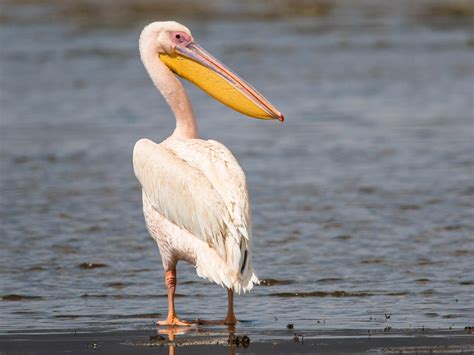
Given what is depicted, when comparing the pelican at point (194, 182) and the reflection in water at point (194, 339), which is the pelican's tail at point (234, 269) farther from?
the reflection in water at point (194, 339)

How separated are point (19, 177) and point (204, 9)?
18.7m

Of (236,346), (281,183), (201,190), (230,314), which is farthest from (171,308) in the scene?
(281,183)

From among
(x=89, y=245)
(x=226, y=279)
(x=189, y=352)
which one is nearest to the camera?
(x=189, y=352)

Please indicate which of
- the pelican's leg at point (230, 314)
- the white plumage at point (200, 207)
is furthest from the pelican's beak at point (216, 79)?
the pelican's leg at point (230, 314)

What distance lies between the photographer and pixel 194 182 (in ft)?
21.1

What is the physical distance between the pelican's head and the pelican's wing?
565mm

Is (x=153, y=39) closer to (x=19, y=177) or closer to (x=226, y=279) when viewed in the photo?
(x=226, y=279)

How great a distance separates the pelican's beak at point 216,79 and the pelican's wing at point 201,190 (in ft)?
1.67

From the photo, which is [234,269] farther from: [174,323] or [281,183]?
[281,183]

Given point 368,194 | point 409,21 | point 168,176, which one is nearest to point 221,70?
point 168,176

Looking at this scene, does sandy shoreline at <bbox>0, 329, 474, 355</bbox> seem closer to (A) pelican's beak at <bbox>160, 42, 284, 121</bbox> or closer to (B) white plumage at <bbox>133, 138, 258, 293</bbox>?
(B) white plumage at <bbox>133, 138, 258, 293</bbox>

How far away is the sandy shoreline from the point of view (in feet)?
18.3

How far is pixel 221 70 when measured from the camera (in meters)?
7.27

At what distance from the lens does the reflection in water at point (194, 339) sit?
18.9 ft
